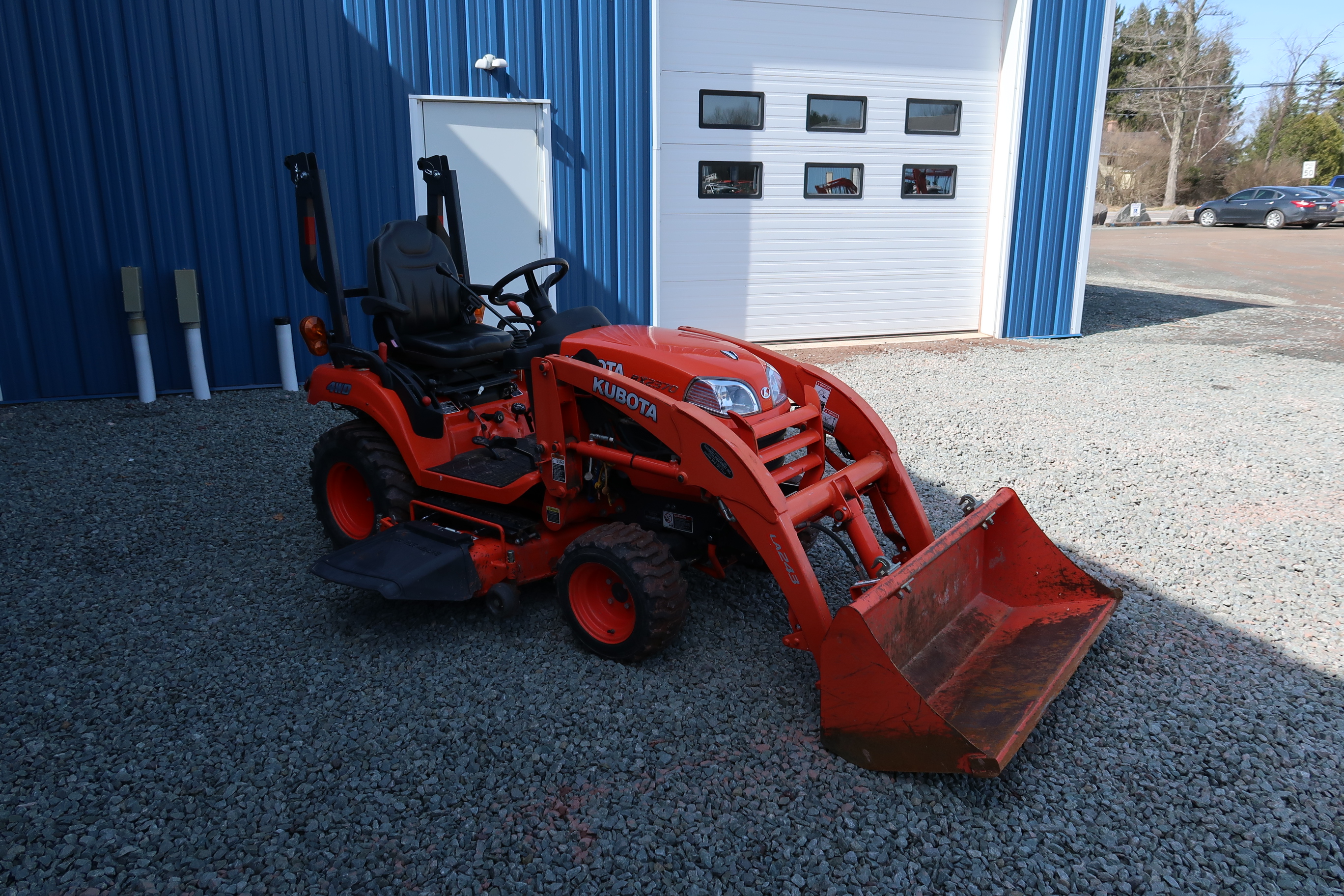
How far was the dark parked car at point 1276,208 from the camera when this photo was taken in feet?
85.8

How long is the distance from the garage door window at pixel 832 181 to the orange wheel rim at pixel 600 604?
747cm

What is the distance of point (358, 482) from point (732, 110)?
655cm

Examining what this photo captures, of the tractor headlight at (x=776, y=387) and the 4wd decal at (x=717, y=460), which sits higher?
the tractor headlight at (x=776, y=387)

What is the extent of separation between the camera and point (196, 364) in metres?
7.80

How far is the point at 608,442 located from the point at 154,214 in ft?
19.4

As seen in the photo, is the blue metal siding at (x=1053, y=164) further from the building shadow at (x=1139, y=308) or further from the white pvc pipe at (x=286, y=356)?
the white pvc pipe at (x=286, y=356)

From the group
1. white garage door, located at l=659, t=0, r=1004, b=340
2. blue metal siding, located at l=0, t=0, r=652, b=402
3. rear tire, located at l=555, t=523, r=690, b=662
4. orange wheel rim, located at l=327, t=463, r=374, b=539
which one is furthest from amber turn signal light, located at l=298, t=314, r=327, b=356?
white garage door, located at l=659, t=0, r=1004, b=340

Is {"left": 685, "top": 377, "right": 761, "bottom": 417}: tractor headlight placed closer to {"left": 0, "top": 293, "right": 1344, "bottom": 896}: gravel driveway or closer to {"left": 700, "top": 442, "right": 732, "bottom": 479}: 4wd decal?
{"left": 700, "top": 442, "right": 732, "bottom": 479}: 4wd decal

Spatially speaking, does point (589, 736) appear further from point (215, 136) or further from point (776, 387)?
point (215, 136)

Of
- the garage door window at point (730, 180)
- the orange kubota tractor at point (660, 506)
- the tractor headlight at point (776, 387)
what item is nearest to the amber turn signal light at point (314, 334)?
the orange kubota tractor at point (660, 506)

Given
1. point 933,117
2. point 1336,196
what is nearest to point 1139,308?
point 933,117

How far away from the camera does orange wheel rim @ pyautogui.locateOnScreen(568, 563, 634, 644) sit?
3.52m

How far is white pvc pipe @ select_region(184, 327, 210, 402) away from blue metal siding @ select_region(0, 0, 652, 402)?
176 millimetres

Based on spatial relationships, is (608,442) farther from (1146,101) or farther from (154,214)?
(1146,101)
